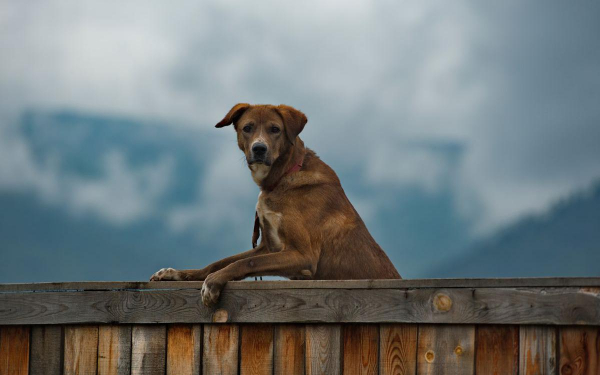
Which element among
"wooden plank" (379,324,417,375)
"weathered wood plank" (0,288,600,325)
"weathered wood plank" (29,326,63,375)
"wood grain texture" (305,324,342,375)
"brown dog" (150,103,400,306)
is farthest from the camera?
"brown dog" (150,103,400,306)

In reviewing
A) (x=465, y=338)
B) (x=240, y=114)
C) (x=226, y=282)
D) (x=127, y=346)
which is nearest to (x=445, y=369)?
(x=465, y=338)

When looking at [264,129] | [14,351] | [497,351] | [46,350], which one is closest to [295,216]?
[264,129]

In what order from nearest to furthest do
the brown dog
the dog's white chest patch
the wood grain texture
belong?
the wood grain texture < the brown dog < the dog's white chest patch

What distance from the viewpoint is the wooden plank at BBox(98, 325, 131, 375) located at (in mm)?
5016

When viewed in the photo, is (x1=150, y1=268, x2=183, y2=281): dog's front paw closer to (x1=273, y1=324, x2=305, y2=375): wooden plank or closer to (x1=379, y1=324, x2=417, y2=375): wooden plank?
(x1=273, y1=324, x2=305, y2=375): wooden plank

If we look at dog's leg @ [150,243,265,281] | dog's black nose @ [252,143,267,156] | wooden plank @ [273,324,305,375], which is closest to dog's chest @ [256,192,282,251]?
dog's leg @ [150,243,265,281]

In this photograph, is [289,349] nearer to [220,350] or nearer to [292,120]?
[220,350]

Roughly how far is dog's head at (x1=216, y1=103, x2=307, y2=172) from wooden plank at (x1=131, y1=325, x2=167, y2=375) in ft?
5.48

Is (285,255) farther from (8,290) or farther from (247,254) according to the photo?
(8,290)

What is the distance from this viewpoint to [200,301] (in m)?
4.98

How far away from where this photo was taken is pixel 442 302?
4.45 metres

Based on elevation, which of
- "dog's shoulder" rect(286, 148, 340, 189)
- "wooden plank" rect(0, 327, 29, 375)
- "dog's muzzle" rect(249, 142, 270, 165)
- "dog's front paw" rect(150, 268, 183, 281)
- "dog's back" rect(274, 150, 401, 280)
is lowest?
"wooden plank" rect(0, 327, 29, 375)

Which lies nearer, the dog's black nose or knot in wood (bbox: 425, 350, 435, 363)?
knot in wood (bbox: 425, 350, 435, 363)

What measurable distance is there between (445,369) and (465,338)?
0.75ft
